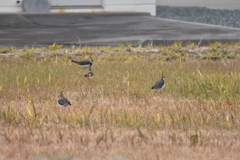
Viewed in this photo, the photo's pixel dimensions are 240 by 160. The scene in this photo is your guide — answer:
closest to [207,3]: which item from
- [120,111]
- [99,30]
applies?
[99,30]

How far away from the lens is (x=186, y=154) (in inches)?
146

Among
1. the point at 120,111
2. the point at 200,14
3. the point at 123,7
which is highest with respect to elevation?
the point at 120,111

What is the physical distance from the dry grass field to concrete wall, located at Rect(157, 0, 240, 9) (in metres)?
12.5

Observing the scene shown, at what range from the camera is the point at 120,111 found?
5.24m

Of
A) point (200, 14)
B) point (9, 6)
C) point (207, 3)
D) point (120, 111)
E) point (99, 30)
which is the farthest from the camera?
point (207, 3)

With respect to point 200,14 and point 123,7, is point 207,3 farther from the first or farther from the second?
point 123,7

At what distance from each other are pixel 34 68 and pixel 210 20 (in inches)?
479

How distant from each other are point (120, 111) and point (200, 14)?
16.4 m

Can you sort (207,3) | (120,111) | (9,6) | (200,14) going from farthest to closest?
(207,3) → (200,14) → (9,6) → (120,111)

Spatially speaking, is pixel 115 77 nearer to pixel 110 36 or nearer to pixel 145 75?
pixel 145 75

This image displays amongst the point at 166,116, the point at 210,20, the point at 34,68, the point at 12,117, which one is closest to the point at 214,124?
the point at 166,116

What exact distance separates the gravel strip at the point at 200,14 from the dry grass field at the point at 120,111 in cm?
1026

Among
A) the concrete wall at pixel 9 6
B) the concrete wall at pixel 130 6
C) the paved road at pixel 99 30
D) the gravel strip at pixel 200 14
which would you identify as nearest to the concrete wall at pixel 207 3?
the gravel strip at pixel 200 14

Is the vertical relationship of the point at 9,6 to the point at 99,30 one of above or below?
above
